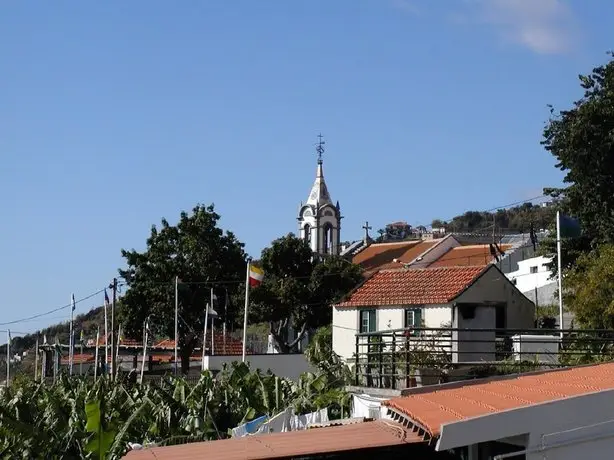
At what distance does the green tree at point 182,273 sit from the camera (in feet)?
197

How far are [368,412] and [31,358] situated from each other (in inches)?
3743

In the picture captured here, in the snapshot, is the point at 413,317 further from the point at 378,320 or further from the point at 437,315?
the point at 378,320

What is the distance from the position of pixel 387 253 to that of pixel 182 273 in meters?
18.5

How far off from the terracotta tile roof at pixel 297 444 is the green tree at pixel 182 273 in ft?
152

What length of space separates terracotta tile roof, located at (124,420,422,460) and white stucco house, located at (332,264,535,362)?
1426cm

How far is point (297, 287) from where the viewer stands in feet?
185

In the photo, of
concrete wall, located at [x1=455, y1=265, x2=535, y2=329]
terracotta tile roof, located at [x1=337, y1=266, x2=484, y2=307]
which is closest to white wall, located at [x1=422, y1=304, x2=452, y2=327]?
terracotta tile roof, located at [x1=337, y1=266, x2=484, y2=307]

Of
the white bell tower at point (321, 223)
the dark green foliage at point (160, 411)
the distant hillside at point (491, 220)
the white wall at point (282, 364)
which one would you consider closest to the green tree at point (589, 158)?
the white wall at point (282, 364)

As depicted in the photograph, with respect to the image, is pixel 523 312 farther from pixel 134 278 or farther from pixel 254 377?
pixel 134 278

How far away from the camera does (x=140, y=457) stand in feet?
40.8

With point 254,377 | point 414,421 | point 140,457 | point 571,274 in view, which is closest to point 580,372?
point 414,421

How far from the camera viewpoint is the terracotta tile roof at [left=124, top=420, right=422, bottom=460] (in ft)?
37.7

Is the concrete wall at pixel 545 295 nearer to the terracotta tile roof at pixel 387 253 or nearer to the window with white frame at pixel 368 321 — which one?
the terracotta tile roof at pixel 387 253

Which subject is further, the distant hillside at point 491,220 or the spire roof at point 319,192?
the distant hillside at point 491,220
